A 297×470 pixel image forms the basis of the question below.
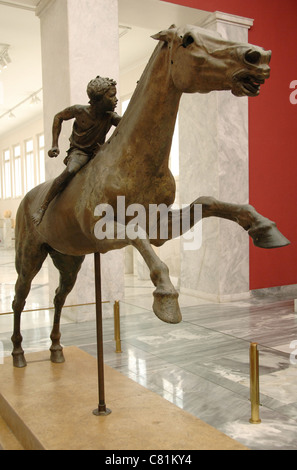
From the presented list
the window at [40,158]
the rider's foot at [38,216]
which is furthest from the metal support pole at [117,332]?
the window at [40,158]

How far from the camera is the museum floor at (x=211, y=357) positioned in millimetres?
3492

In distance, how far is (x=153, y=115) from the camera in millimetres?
2584

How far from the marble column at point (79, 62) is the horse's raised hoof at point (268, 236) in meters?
4.46

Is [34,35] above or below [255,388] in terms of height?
above

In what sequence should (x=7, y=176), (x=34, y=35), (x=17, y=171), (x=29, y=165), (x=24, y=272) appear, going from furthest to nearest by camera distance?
1. (x=7, y=176)
2. (x=17, y=171)
3. (x=29, y=165)
4. (x=34, y=35)
5. (x=24, y=272)

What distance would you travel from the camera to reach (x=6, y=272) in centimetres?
1299

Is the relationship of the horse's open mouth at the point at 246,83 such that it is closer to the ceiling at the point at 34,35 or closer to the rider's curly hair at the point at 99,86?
the rider's curly hair at the point at 99,86

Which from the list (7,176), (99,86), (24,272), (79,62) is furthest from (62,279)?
(7,176)

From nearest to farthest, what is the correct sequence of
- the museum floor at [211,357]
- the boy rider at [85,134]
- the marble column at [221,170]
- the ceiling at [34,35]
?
the boy rider at [85,134] < the museum floor at [211,357] < the ceiling at [34,35] < the marble column at [221,170]

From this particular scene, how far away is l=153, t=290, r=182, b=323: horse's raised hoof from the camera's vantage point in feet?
7.08

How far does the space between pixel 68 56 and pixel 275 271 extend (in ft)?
17.3

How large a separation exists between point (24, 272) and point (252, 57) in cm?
260

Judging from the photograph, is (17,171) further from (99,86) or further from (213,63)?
(213,63)
